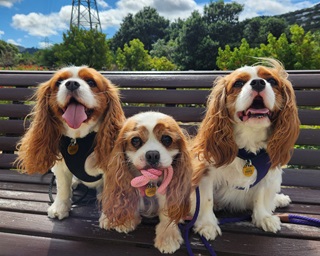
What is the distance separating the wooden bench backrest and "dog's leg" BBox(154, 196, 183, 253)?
3.44ft

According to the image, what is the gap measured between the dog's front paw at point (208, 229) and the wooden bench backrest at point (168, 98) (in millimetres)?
1034

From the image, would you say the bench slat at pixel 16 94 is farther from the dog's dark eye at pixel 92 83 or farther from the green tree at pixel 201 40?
the green tree at pixel 201 40

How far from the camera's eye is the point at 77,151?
6.68 feet

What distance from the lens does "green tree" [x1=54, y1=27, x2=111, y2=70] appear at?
24.3 metres

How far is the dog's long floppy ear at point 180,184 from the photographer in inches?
69.6

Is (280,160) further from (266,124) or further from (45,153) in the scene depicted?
(45,153)

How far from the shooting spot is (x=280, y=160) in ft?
6.04

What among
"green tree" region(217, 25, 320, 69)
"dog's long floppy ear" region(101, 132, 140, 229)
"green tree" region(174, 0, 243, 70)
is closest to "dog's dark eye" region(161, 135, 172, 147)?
"dog's long floppy ear" region(101, 132, 140, 229)

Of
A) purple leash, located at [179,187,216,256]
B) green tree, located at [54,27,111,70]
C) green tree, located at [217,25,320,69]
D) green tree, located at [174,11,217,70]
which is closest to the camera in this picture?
purple leash, located at [179,187,216,256]

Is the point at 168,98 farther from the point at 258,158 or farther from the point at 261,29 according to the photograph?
the point at 261,29

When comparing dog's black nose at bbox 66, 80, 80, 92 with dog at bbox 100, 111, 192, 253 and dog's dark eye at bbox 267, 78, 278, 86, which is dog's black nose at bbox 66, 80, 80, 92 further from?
dog's dark eye at bbox 267, 78, 278, 86

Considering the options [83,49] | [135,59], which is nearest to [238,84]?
[83,49]

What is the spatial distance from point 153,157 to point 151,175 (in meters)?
0.11

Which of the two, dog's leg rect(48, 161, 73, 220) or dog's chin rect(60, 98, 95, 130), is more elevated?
dog's chin rect(60, 98, 95, 130)
